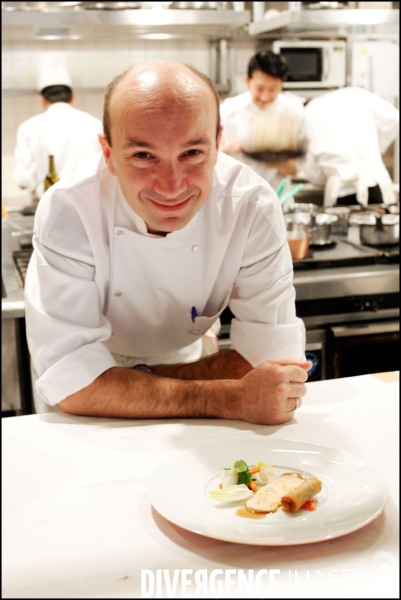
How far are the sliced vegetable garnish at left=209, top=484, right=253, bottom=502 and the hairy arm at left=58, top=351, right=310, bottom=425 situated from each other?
277 mm

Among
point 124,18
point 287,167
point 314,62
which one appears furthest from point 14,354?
point 314,62

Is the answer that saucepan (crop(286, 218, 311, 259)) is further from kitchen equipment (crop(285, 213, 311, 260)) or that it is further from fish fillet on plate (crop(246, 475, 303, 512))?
fish fillet on plate (crop(246, 475, 303, 512))

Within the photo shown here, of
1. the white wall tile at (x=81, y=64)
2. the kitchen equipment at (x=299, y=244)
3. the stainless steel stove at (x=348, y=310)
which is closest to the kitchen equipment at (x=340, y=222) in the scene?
the stainless steel stove at (x=348, y=310)

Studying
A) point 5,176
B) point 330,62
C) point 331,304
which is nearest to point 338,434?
point 331,304

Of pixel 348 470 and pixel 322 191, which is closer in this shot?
pixel 348 470

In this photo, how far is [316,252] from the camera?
9.12 feet

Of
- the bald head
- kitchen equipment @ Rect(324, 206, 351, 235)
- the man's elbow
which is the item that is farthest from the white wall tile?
the man's elbow

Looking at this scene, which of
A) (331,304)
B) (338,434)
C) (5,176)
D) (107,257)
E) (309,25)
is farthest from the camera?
(5,176)

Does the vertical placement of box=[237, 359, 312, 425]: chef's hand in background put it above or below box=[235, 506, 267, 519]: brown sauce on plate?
above

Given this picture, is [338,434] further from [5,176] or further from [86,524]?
[5,176]

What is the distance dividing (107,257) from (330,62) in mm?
3995

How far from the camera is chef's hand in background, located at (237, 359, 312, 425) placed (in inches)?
47.4

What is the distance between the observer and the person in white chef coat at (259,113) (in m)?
4.25

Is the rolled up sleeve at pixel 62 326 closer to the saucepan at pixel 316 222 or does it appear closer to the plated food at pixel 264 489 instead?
the plated food at pixel 264 489
